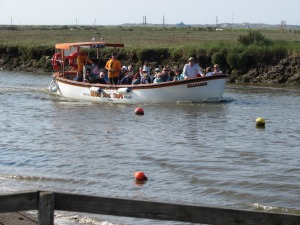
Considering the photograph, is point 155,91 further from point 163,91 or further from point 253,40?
point 253,40

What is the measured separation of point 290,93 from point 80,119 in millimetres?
10869

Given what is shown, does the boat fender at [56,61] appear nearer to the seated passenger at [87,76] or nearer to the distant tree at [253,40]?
the seated passenger at [87,76]

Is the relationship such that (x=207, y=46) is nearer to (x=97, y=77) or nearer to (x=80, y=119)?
(x=97, y=77)

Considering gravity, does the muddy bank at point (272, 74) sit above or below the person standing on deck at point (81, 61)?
below

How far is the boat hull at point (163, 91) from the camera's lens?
77.0ft

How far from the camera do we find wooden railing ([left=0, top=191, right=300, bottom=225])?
5340mm

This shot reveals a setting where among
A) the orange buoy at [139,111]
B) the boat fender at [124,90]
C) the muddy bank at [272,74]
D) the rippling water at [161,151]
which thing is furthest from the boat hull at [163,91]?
the muddy bank at [272,74]

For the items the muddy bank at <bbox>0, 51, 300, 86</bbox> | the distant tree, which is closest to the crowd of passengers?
the muddy bank at <bbox>0, 51, 300, 86</bbox>

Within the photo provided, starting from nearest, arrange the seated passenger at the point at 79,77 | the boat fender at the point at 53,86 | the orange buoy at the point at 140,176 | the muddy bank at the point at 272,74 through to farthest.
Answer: the orange buoy at the point at 140,176
the seated passenger at the point at 79,77
the boat fender at the point at 53,86
the muddy bank at the point at 272,74

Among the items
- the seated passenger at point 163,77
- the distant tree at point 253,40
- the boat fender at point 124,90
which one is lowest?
the boat fender at point 124,90

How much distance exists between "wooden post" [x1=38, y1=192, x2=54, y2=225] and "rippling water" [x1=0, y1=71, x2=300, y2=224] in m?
4.11

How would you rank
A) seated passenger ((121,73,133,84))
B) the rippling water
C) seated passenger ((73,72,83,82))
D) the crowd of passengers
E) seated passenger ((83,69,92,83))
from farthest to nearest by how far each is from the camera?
seated passenger ((73,72,83,82))
seated passenger ((83,69,92,83))
seated passenger ((121,73,133,84))
the crowd of passengers
the rippling water

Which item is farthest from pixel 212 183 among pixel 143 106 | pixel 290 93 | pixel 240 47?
pixel 240 47

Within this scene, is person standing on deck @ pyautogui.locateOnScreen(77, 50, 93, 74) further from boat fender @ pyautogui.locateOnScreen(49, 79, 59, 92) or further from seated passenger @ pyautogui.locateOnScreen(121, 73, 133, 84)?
seated passenger @ pyautogui.locateOnScreen(121, 73, 133, 84)
